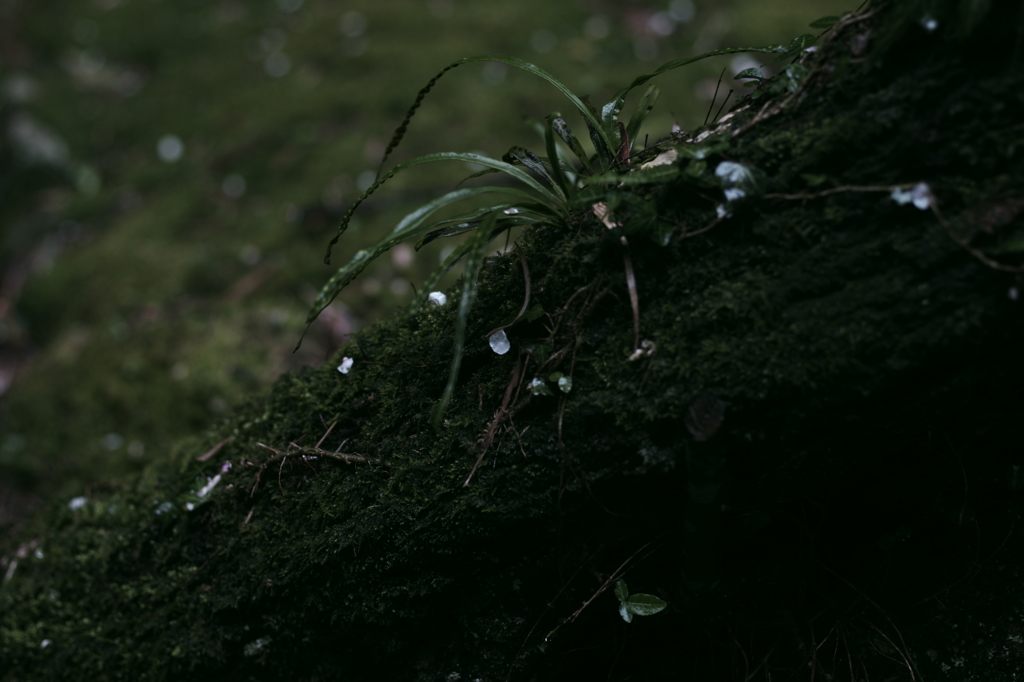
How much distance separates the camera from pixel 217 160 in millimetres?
5316

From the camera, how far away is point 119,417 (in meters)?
3.72

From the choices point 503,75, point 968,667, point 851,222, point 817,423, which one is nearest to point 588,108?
point 851,222

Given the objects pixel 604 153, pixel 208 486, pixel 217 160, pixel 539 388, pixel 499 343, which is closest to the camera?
pixel 539 388

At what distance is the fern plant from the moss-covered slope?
95mm

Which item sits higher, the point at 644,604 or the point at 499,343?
the point at 499,343

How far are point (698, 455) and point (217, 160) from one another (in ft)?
17.3

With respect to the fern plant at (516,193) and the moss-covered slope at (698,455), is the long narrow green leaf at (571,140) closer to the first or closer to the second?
the fern plant at (516,193)

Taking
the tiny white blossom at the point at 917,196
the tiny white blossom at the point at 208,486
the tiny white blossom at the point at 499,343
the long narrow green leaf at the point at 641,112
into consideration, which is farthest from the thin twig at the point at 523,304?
the tiny white blossom at the point at 208,486

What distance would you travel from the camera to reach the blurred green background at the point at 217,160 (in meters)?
3.80

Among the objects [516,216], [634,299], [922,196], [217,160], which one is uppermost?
[217,160]

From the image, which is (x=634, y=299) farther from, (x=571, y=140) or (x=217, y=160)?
(x=217, y=160)

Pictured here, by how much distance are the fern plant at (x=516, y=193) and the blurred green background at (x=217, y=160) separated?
1.63 m

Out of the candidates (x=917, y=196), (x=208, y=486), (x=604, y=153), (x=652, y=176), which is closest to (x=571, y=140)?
(x=604, y=153)

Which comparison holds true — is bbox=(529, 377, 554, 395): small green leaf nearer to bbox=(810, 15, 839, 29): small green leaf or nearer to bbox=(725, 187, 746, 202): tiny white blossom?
bbox=(725, 187, 746, 202): tiny white blossom
